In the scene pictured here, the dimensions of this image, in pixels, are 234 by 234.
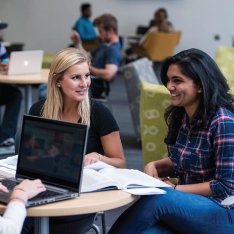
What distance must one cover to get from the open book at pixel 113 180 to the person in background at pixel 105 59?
3.60 meters

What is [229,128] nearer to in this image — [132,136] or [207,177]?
[207,177]

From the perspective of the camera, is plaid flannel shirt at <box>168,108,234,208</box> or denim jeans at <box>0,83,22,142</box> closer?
plaid flannel shirt at <box>168,108,234,208</box>

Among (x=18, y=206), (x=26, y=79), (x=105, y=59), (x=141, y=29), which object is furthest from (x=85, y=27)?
(x=18, y=206)

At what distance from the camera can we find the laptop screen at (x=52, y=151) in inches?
79.0

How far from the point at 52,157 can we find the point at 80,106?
2.50ft

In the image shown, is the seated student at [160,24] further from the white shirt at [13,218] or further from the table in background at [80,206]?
the white shirt at [13,218]

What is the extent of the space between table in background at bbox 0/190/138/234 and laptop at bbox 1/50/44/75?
10.8 ft

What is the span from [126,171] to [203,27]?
10641 mm

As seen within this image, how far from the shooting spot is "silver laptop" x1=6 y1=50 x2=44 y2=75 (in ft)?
17.2

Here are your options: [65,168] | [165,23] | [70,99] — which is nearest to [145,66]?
[70,99]

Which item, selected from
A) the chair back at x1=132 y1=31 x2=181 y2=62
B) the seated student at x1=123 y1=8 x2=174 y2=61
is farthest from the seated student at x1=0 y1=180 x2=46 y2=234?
the seated student at x1=123 y1=8 x2=174 y2=61

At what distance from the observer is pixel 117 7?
12.6m

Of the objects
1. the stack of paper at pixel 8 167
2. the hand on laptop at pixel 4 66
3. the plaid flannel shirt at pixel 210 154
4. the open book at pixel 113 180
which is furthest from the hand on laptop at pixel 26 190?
the hand on laptop at pixel 4 66

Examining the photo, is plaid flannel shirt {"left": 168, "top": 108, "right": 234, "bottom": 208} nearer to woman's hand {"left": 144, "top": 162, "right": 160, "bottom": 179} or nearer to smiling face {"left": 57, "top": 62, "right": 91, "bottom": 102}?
woman's hand {"left": 144, "top": 162, "right": 160, "bottom": 179}
